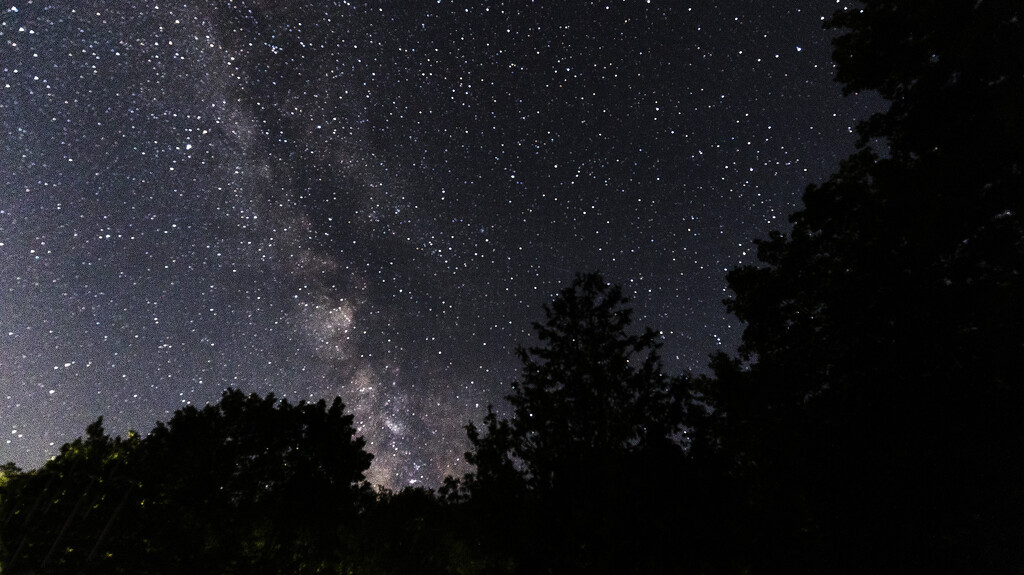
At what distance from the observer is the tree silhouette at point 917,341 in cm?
781

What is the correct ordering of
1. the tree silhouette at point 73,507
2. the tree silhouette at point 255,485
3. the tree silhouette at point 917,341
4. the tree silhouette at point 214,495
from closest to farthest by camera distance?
the tree silhouette at point 917,341
the tree silhouette at point 73,507
the tree silhouette at point 214,495
the tree silhouette at point 255,485

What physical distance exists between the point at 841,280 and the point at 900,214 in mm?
1597

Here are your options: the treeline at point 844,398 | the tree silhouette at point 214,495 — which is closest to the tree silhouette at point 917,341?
the treeline at point 844,398

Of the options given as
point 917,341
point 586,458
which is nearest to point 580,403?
point 586,458

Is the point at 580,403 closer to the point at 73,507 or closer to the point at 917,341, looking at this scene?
the point at 917,341

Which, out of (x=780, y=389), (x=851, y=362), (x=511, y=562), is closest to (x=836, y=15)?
(x=851, y=362)

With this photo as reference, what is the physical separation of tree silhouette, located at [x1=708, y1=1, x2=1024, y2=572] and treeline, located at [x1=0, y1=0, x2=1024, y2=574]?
0.04 m

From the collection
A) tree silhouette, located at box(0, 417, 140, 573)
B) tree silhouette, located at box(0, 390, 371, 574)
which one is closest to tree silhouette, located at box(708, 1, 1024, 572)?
tree silhouette, located at box(0, 417, 140, 573)

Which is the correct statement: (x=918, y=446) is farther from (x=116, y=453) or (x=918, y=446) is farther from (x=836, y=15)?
(x=116, y=453)

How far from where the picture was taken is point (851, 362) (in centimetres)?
941

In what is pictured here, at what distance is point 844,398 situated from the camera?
29.5 feet

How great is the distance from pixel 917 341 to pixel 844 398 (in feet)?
5.31

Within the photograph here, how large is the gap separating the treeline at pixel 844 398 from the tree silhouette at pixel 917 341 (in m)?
0.04

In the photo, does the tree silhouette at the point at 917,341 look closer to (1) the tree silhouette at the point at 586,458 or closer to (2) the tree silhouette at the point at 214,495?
(1) the tree silhouette at the point at 586,458
